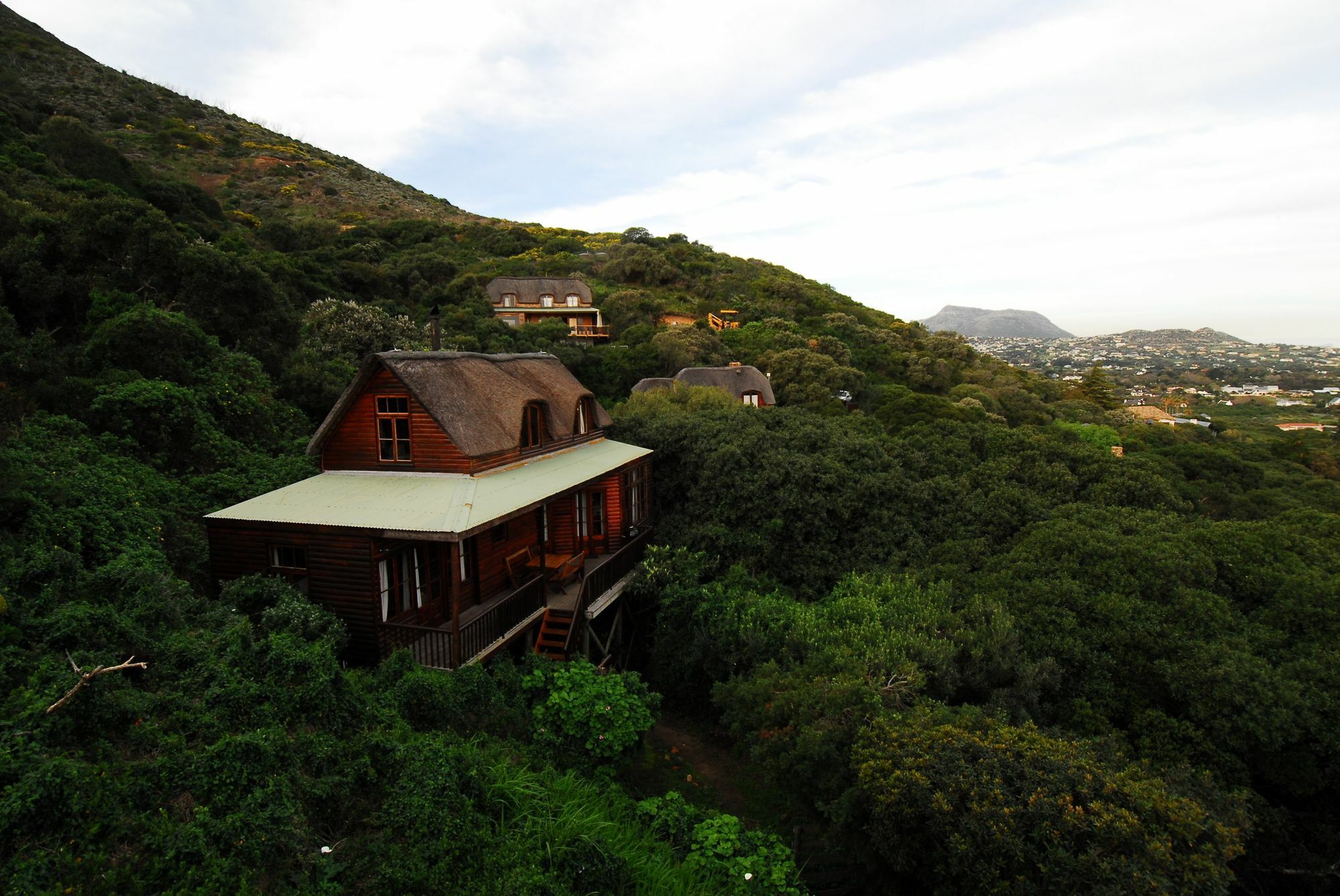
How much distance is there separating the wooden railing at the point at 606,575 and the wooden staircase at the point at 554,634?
0.11 metres

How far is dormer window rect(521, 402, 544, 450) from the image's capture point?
45.6 feet

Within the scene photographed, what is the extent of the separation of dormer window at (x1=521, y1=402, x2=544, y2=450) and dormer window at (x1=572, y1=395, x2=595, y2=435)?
156 centimetres

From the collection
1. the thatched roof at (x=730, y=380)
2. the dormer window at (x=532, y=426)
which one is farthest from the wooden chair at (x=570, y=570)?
the thatched roof at (x=730, y=380)

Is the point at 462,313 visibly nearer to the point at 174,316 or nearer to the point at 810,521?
the point at 174,316

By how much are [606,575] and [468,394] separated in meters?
4.97

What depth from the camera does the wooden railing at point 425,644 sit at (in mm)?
9742

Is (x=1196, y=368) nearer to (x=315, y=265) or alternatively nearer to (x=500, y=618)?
(x=315, y=265)

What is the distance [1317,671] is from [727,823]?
29.4 ft

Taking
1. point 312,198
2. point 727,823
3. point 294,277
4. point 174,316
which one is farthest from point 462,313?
point 312,198

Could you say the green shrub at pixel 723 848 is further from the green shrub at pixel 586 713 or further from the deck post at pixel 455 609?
the deck post at pixel 455 609

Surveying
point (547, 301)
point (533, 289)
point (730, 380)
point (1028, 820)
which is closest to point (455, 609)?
point (1028, 820)

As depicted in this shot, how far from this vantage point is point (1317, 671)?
9188mm

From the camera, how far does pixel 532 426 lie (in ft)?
46.6

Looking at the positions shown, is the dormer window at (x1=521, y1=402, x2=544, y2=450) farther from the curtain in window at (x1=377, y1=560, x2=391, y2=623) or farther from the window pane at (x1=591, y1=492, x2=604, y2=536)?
the curtain in window at (x1=377, y1=560, x2=391, y2=623)
